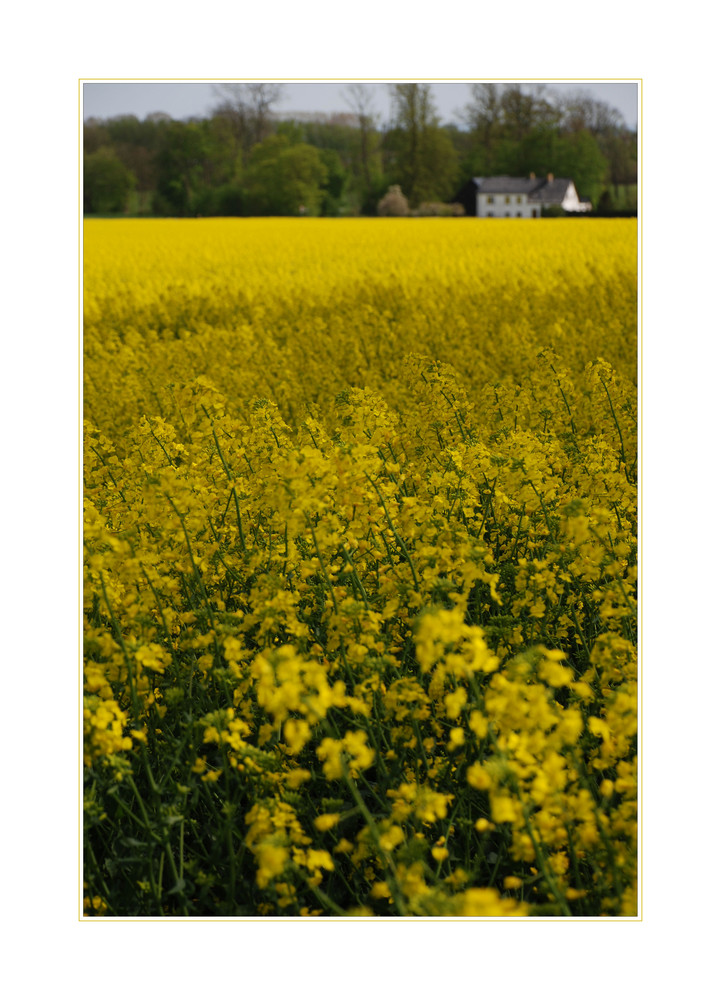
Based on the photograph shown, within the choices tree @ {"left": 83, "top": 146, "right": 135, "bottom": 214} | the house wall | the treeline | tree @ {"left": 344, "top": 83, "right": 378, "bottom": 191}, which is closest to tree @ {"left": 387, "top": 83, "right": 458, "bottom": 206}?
the treeline

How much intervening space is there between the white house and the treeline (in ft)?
4.17

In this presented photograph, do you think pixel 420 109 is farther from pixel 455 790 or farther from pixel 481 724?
pixel 481 724

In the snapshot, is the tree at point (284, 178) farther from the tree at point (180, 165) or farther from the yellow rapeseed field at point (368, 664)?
the yellow rapeseed field at point (368, 664)

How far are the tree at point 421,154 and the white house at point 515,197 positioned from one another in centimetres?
119

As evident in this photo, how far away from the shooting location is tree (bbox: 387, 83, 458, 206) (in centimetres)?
930

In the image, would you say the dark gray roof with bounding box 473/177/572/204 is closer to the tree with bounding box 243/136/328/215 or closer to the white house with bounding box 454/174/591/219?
the white house with bounding box 454/174/591/219

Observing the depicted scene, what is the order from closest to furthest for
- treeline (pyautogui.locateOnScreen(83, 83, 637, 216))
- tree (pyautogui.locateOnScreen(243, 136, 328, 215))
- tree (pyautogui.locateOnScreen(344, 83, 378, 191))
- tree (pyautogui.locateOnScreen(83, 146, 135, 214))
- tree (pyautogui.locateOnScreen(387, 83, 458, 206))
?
tree (pyautogui.locateOnScreen(344, 83, 378, 191)) → treeline (pyautogui.locateOnScreen(83, 83, 637, 216)) → tree (pyautogui.locateOnScreen(83, 146, 135, 214)) → tree (pyautogui.locateOnScreen(387, 83, 458, 206)) → tree (pyautogui.locateOnScreen(243, 136, 328, 215))

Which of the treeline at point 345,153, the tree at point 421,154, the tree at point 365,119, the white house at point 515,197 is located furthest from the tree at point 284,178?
the white house at point 515,197

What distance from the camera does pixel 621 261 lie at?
1407 cm

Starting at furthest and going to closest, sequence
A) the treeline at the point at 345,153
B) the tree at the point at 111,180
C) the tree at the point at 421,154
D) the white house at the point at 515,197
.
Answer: the white house at the point at 515,197, the tree at the point at 421,154, the tree at the point at 111,180, the treeline at the point at 345,153

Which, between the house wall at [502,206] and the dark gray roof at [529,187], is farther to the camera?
the house wall at [502,206]

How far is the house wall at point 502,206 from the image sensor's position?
33094mm

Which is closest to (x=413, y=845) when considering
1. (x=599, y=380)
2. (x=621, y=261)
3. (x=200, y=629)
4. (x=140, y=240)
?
(x=200, y=629)

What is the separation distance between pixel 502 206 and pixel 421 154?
1697 cm
